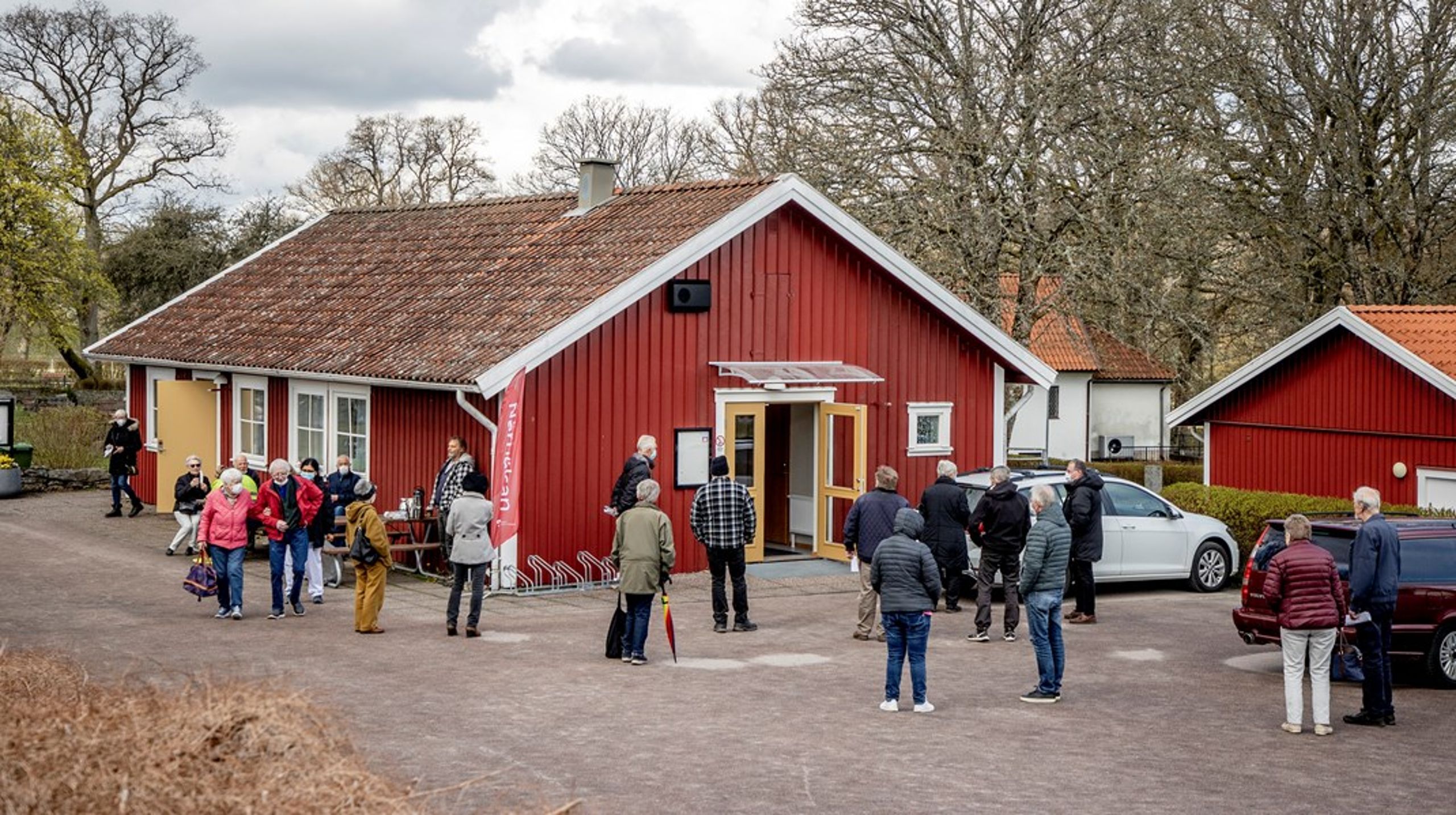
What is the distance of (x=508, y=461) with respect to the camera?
60.0 feet

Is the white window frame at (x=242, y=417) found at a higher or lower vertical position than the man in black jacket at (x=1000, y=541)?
higher

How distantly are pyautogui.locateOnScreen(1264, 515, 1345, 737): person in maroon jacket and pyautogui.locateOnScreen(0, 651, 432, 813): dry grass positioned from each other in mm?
6848

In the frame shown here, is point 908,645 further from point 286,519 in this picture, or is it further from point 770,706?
point 286,519

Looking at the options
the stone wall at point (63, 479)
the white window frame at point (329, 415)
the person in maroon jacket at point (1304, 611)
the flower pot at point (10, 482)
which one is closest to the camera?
the person in maroon jacket at point (1304, 611)

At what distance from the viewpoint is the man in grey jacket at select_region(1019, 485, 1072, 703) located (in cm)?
1301

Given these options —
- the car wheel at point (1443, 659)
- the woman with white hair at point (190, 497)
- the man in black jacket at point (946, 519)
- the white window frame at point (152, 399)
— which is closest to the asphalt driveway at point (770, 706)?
the car wheel at point (1443, 659)

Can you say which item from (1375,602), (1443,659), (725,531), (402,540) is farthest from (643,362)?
(1375,602)

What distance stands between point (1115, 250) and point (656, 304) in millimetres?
11510

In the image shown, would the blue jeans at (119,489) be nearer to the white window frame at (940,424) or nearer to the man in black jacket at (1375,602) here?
the white window frame at (940,424)

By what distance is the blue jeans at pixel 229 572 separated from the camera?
16297 millimetres

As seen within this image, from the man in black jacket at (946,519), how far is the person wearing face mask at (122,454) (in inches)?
565

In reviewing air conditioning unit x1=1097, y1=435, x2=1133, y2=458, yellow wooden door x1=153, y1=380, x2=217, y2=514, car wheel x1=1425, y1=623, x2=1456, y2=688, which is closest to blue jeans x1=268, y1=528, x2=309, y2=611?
yellow wooden door x1=153, y1=380, x2=217, y2=514

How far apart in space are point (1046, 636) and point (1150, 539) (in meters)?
7.43

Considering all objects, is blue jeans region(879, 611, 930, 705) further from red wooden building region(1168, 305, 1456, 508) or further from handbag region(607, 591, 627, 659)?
red wooden building region(1168, 305, 1456, 508)
